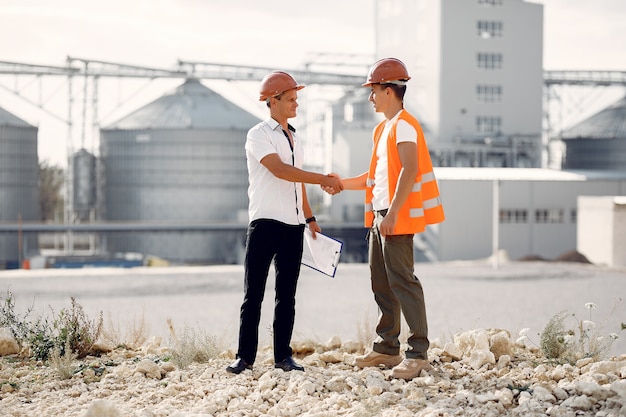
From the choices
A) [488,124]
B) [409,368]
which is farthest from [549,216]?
[409,368]

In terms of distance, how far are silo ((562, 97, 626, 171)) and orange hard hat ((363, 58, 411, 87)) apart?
46.1 meters

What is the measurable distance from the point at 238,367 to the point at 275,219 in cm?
96

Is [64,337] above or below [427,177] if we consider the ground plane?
below

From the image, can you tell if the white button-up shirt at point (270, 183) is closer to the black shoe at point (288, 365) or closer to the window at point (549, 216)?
the black shoe at point (288, 365)

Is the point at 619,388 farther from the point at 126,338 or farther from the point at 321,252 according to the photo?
the point at 126,338

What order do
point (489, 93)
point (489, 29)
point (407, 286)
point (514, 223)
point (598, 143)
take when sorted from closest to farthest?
1. point (407, 286)
2. point (514, 223)
3. point (489, 29)
4. point (489, 93)
5. point (598, 143)

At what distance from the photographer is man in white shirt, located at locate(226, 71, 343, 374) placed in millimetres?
5434

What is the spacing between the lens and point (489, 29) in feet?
146

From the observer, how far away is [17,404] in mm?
5031

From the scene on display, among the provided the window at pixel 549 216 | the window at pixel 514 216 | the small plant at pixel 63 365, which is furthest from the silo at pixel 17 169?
the small plant at pixel 63 365

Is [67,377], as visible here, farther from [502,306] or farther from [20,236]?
[20,236]

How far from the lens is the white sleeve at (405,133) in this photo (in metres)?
5.29

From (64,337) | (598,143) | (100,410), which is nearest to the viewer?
(100,410)

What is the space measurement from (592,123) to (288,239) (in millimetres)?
48656
